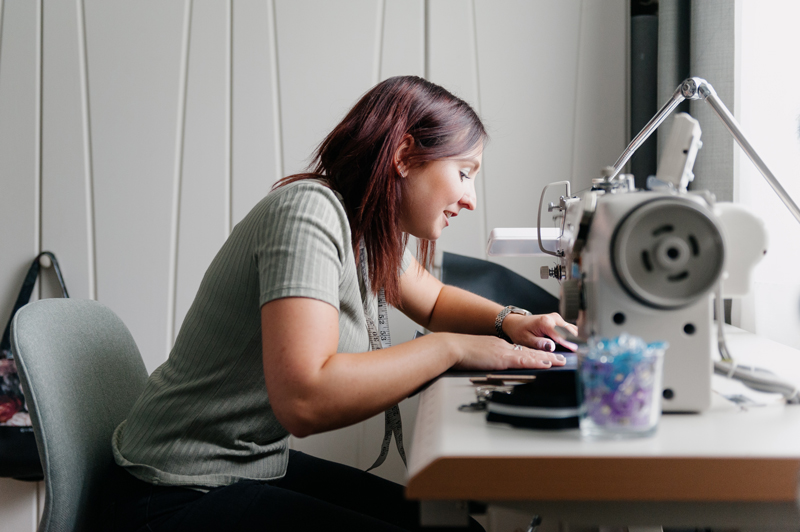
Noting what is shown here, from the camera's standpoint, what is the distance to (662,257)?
64 cm

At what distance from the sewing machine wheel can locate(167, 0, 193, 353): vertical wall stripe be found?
171 centimetres

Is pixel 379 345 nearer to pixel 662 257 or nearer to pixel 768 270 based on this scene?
pixel 662 257

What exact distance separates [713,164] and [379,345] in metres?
1.01

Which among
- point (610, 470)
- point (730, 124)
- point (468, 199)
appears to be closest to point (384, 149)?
point (468, 199)

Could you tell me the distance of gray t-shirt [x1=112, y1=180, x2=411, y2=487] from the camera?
0.91 meters

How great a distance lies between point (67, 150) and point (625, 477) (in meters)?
Result: 2.11

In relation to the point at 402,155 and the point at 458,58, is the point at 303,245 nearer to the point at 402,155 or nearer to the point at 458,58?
the point at 402,155

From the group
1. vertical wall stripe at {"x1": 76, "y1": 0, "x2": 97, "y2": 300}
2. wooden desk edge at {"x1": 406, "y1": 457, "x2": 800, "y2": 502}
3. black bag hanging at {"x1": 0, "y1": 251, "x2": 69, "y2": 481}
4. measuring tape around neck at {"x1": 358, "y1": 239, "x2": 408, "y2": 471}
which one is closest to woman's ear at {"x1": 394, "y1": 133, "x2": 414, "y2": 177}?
measuring tape around neck at {"x1": 358, "y1": 239, "x2": 408, "y2": 471}

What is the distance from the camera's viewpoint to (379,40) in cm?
199

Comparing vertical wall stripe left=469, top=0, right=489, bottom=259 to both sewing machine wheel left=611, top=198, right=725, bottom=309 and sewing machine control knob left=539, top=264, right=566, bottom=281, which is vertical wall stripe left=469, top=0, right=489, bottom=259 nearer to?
sewing machine control knob left=539, top=264, right=566, bottom=281

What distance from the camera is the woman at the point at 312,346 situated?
2.57 feet

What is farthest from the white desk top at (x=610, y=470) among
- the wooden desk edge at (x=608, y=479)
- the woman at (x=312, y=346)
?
the woman at (x=312, y=346)

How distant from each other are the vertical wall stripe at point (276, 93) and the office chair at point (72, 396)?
1.00 metres

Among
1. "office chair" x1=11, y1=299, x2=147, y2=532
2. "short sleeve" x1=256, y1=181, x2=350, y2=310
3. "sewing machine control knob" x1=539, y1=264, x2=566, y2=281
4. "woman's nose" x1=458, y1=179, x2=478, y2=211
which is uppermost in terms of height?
"woman's nose" x1=458, y1=179, x2=478, y2=211
